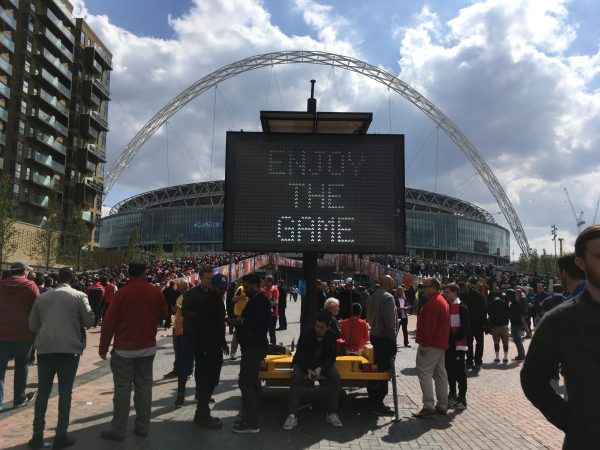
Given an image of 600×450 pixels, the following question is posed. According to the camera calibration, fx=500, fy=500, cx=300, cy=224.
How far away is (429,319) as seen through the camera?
713 cm

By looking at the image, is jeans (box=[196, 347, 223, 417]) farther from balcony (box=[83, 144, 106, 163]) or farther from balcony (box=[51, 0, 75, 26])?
balcony (box=[83, 144, 106, 163])

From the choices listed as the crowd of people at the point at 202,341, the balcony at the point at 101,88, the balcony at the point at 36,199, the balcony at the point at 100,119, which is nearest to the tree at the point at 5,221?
the balcony at the point at 36,199

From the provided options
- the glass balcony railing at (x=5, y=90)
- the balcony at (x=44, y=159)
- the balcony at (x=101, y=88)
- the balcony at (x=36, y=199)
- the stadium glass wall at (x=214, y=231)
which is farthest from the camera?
the stadium glass wall at (x=214, y=231)

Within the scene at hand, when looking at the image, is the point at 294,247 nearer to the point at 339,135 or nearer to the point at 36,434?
the point at 339,135

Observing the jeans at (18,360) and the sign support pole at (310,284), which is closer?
the jeans at (18,360)

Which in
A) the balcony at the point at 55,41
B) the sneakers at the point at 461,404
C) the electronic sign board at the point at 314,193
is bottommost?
the sneakers at the point at 461,404

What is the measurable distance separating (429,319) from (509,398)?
8.11 feet

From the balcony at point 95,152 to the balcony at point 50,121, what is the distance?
10.8ft

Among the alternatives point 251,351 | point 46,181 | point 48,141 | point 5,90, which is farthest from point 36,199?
point 251,351

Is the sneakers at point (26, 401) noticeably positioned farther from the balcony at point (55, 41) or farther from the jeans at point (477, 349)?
the balcony at point (55, 41)

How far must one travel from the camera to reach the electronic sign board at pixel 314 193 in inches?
315

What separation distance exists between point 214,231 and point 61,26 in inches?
2410

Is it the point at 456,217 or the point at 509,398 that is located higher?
the point at 456,217

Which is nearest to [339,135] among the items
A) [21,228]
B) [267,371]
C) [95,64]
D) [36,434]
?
[267,371]
